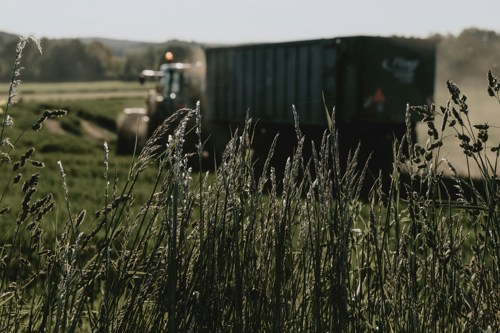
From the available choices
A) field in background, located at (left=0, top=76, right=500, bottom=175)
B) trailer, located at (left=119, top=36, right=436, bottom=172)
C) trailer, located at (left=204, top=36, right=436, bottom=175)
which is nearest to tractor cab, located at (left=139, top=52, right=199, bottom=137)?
field in background, located at (left=0, top=76, right=500, bottom=175)

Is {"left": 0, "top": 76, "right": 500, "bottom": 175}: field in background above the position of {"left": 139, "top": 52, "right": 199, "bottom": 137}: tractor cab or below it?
below

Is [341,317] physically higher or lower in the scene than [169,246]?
lower

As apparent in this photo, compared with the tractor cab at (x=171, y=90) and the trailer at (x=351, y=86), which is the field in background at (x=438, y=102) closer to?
the tractor cab at (x=171, y=90)

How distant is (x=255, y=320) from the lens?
2789mm

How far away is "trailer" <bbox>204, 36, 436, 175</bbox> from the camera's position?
18.0m

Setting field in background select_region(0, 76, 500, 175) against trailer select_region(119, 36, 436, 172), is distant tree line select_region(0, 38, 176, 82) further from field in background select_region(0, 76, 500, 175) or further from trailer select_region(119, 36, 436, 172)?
trailer select_region(119, 36, 436, 172)

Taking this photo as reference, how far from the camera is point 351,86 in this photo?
18.0 metres

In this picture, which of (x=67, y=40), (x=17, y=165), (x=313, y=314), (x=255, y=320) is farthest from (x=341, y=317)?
(x=67, y=40)

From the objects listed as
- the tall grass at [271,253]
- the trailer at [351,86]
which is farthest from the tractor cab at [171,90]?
the tall grass at [271,253]

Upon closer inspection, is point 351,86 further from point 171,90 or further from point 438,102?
point 438,102

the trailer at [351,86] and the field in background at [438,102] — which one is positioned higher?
the trailer at [351,86]

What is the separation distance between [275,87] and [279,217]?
1708cm

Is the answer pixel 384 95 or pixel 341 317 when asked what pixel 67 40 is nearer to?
pixel 384 95

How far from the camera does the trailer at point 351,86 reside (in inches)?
708
